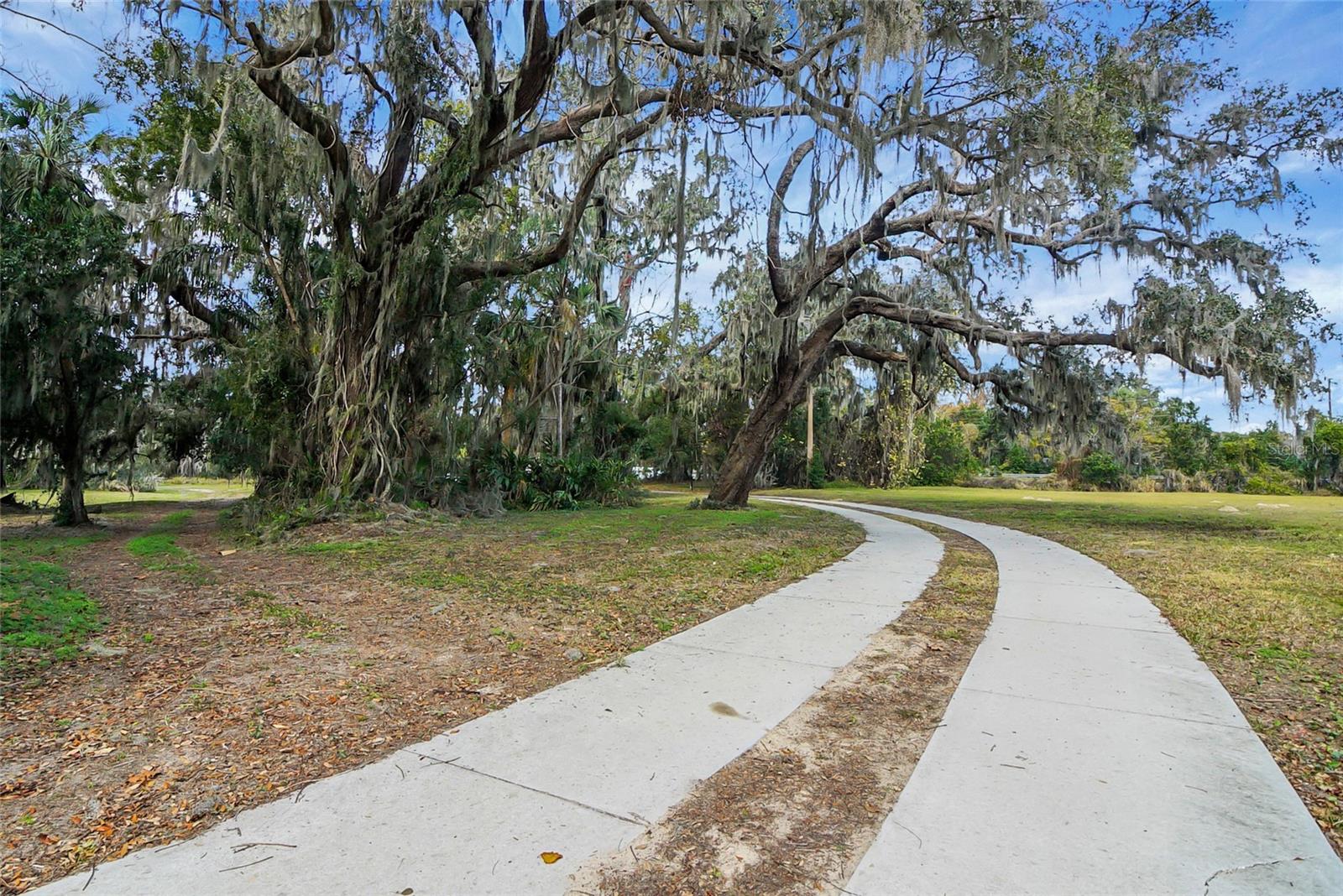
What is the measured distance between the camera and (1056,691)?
11.2ft

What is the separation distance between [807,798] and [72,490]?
1432 centimetres

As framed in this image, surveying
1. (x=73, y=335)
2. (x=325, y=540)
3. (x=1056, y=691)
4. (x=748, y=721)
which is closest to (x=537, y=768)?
(x=748, y=721)

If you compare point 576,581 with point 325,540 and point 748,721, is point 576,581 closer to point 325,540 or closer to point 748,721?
point 748,721

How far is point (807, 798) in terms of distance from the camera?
2.37m

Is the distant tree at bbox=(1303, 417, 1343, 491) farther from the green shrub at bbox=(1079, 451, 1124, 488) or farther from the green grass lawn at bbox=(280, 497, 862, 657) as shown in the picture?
the green grass lawn at bbox=(280, 497, 862, 657)

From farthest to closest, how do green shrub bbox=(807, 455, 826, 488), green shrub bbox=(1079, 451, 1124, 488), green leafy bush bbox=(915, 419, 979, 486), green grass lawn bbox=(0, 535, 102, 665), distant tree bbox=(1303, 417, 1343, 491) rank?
green leafy bush bbox=(915, 419, 979, 486) → green shrub bbox=(807, 455, 826, 488) → green shrub bbox=(1079, 451, 1124, 488) → distant tree bbox=(1303, 417, 1343, 491) → green grass lawn bbox=(0, 535, 102, 665)

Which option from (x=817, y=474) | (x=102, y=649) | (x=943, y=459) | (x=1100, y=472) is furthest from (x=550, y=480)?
(x=1100, y=472)

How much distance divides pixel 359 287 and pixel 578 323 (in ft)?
22.6

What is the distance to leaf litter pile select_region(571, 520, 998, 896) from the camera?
1.89 meters

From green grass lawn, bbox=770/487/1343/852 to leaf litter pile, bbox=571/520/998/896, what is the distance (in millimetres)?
1349

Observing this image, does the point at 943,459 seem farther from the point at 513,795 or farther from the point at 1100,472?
the point at 513,795

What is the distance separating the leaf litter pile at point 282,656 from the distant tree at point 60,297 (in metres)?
3.02

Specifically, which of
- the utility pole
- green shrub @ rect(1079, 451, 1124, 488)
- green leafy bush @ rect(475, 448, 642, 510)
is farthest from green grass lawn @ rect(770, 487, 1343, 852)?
green shrub @ rect(1079, 451, 1124, 488)

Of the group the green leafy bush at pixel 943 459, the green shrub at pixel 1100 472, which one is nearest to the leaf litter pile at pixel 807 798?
the green shrub at pixel 1100 472
